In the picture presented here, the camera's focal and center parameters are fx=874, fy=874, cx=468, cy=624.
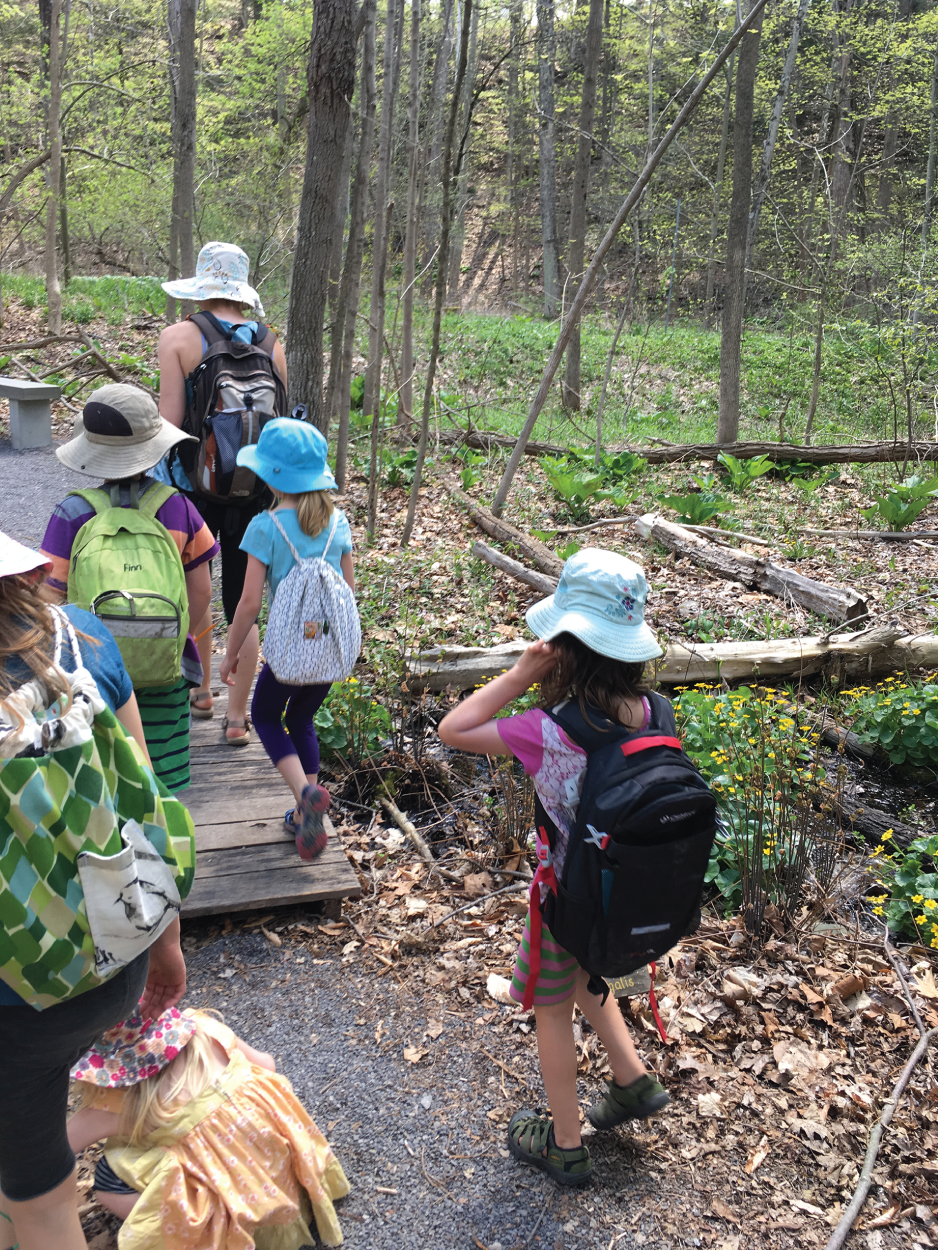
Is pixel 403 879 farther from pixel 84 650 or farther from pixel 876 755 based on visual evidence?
pixel 876 755

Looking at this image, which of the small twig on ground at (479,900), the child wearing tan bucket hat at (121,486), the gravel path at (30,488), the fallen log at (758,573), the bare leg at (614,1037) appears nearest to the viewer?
the bare leg at (614,1037)

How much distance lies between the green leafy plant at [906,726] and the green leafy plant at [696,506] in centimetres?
355

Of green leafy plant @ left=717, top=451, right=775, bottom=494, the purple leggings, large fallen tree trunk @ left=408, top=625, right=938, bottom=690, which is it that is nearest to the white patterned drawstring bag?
the purple leggings

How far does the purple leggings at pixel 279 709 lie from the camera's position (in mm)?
3387

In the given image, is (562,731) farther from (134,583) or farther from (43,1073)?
(134,583)

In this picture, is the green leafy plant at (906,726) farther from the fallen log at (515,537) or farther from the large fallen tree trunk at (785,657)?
the fallen log at (515,537)

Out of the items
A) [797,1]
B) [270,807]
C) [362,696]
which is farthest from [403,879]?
[797,1]

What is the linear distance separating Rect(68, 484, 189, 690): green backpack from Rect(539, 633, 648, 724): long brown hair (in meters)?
1.30

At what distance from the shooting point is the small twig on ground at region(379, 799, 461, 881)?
3736 mm

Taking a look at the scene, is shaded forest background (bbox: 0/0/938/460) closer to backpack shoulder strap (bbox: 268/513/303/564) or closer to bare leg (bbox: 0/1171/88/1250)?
backpack shoulder strap (bbox: 268/513/303/564)

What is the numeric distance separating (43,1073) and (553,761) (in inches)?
44.8

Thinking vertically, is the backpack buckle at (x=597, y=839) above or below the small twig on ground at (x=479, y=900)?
above

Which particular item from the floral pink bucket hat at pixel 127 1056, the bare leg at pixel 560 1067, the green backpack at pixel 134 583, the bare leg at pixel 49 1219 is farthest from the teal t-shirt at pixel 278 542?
the bare leg at pixel 49 1219

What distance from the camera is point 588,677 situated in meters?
1.98
